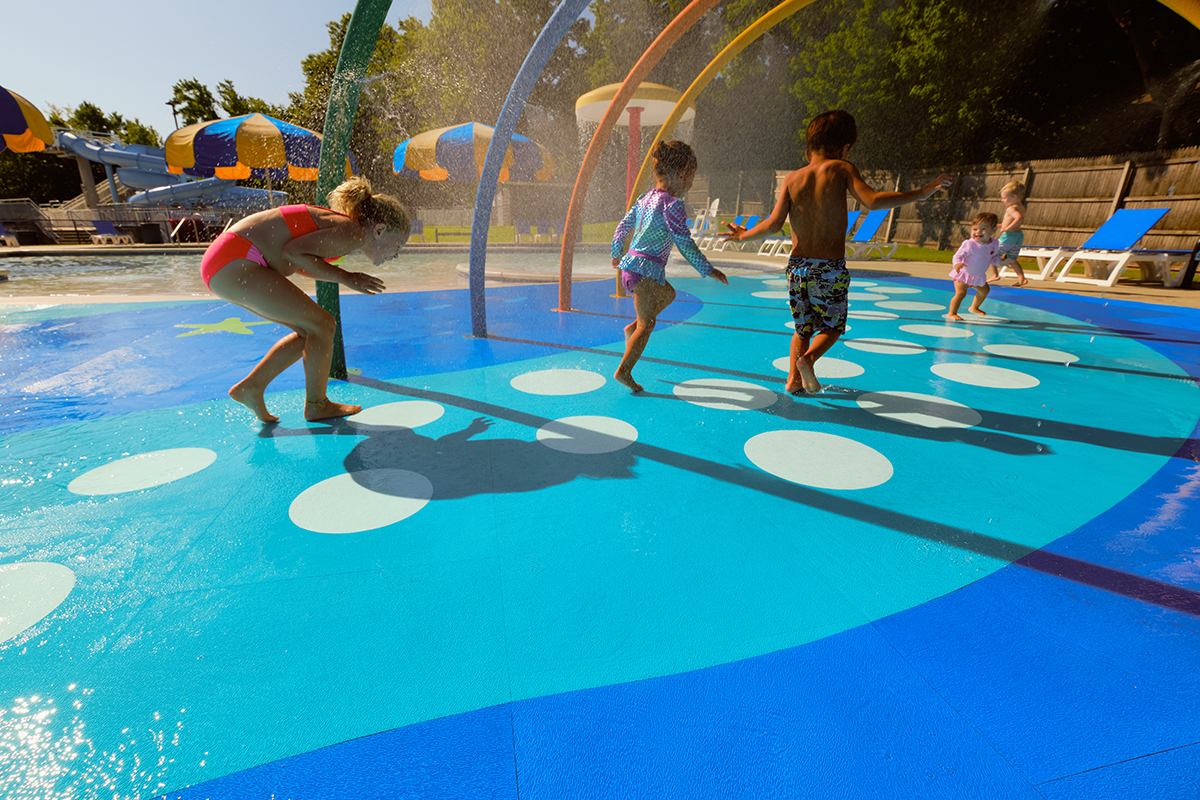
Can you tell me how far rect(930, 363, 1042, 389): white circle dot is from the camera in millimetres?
3490

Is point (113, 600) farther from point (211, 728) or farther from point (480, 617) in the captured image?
point (480, 617)

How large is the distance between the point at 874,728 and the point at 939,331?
16.4 ft

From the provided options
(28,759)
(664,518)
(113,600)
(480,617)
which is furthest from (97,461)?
(664,518)

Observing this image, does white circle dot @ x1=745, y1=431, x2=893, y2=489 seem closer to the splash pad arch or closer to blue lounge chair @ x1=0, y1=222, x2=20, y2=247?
the splash pad arch

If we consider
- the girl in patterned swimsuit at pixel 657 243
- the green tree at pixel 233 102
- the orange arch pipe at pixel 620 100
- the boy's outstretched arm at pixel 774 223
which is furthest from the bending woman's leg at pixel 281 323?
the green tree at pixel 233 102

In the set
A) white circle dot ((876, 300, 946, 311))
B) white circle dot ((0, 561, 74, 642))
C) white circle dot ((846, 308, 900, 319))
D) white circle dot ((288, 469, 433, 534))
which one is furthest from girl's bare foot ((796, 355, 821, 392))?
white circle dot ((876, 300, 946, 311))

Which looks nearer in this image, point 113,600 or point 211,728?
point 211,728

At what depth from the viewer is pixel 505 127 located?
443cm

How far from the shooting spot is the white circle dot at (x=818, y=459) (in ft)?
7.30

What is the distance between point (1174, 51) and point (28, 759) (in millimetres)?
23566

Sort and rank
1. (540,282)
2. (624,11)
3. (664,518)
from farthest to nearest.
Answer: (624,11) < (540,282) < (664,518)

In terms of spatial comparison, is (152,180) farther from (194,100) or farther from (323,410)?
(323,410)

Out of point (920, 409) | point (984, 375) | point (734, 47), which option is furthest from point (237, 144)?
point (984, 375)

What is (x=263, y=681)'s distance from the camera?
1234mm
